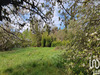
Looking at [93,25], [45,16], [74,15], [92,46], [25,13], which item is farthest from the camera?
[25,13]

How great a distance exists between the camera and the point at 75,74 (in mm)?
2344

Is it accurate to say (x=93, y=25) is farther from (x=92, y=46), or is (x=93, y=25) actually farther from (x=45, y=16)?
(x=45, y=16)

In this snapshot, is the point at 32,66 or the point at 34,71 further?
the point at 32,66

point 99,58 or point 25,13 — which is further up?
point 25,13

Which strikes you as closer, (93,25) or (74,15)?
(93,25)

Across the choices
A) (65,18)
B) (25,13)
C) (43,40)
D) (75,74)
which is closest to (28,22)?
(25,13)

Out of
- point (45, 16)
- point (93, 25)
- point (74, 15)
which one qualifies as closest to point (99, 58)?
point (93, 25)

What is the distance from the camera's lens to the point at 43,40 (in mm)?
15594

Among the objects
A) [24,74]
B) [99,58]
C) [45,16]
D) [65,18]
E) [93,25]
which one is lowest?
[24,74]

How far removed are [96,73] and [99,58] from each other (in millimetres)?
185

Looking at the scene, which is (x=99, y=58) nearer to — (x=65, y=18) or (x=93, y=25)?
(x=93, y=25)

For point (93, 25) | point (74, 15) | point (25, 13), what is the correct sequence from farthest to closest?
point (25, 13)
point (74, 15)
point (93, 25)

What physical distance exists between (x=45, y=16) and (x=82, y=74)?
2.33 m

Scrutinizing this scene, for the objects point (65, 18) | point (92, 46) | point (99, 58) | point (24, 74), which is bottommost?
point (24, 74)
